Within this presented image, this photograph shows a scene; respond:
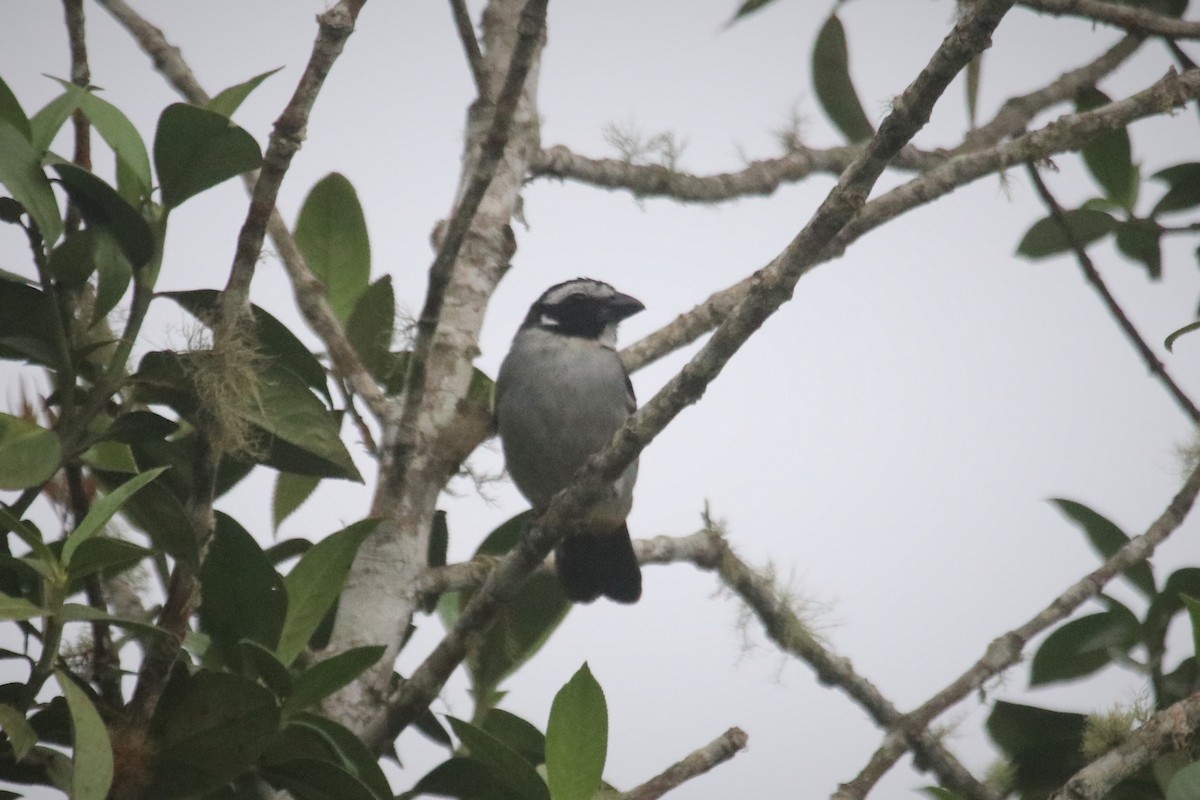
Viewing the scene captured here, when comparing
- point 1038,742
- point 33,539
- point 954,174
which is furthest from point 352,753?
point 954,174

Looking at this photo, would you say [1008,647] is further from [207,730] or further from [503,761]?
[207,730]

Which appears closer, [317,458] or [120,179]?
[120,179]

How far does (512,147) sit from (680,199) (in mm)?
692

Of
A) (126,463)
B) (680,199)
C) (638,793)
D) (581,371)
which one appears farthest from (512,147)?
(638,793)

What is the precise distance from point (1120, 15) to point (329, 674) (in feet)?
11.2

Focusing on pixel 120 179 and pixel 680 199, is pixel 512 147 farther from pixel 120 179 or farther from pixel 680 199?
pixel 120 179

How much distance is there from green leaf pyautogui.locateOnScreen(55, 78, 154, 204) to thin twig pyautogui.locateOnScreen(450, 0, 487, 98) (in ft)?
3.22

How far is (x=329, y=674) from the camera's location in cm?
206

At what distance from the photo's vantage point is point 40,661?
1.89 m

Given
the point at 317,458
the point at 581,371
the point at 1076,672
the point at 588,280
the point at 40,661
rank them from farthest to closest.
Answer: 1. the point at 588,280
2. the point at 581,371
3. the point at 1076,672
4. the point at 317,458
5. the point at 40,661

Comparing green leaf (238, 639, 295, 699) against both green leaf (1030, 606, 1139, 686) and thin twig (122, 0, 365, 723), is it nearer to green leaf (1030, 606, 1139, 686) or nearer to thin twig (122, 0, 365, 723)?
thin twig (122, 0, 365, 723)

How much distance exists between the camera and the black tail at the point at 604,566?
4.34 m

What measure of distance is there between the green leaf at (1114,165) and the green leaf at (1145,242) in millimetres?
65

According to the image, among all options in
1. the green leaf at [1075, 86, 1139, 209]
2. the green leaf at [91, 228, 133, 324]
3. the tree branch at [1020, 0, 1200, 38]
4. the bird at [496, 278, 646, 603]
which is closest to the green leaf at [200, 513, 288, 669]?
the green leaf at [91, 228, 133, 324]
